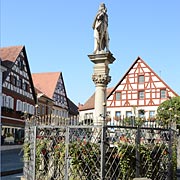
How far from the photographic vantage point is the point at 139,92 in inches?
1834

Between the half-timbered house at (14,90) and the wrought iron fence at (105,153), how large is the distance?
27138mm

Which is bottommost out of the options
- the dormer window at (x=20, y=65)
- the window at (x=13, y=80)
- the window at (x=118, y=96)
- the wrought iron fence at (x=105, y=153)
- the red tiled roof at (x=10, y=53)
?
the wrought iron fence at (x=105, y=153)

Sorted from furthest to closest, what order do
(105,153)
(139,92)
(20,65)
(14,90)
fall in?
(139,92) → (20,65) → (14,90) → (105,153)

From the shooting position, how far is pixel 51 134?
9.54 metres

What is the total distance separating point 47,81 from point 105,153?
4761cm

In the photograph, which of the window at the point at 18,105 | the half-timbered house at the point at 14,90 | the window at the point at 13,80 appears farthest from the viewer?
the window at the point at 18,105

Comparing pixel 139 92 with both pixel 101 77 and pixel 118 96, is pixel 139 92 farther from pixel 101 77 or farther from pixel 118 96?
pixel 101 77

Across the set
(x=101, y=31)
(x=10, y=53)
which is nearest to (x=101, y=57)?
(x=101, y=31)

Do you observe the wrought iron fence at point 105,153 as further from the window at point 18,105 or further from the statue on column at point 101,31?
the window at point 18,105

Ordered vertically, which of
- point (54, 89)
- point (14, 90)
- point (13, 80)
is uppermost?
point (54, 89)

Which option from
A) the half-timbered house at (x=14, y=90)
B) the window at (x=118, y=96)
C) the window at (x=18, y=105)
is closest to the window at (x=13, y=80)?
the half-timbered house at (x=14, y=90)

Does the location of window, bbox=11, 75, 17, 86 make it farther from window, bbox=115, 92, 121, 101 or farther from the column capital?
the column capital

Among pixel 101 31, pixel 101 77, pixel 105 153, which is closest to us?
pixel 105 153

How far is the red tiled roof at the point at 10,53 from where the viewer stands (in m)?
39.2
